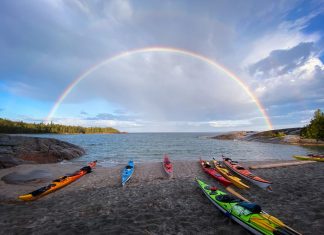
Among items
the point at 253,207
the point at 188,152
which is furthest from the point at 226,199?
the point at 188,152

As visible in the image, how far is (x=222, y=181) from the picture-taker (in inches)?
720

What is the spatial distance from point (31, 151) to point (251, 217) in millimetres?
35865

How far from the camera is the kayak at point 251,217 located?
27.9 feet

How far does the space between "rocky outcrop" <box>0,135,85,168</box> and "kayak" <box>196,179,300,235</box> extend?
27.8 m

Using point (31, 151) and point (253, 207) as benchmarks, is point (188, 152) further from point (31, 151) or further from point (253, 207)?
point (253, 207)

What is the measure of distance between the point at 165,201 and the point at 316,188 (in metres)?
11.5

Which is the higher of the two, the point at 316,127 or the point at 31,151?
the point at 316,127

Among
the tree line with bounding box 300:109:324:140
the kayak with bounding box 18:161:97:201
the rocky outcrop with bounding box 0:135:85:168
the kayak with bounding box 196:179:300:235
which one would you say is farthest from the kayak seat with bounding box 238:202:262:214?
the tree line with bounding box 300:109:324:140

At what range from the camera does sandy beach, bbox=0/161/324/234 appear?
10000 mm

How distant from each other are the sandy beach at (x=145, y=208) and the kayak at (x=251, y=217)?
0.40m

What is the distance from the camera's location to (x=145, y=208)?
12477mm

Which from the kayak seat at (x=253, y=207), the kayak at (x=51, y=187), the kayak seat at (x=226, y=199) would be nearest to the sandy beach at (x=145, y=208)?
the kayak at (x=51, y=187)

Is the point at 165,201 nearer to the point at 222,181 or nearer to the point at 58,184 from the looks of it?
the point at 222,181

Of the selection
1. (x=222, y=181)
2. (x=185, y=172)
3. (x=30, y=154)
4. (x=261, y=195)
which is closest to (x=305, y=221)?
(x=261, y=195)
